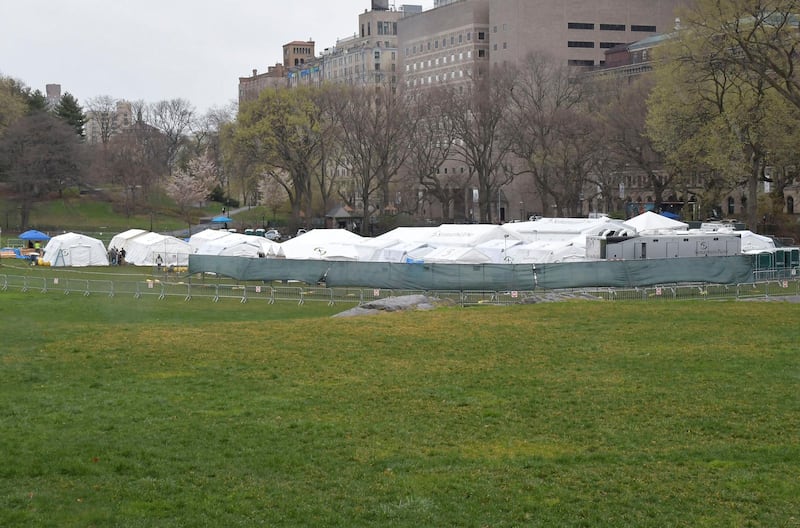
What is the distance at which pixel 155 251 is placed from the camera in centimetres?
6475

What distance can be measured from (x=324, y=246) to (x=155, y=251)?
1287cm

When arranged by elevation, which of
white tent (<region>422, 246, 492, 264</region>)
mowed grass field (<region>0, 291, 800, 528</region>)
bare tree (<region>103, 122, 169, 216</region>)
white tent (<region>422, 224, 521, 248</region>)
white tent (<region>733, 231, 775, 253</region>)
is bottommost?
mowed grass field (<region>0, 291, 800, 528</region>)

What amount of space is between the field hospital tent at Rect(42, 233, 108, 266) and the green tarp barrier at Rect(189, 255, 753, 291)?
26.0 meters

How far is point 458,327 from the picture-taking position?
89.9 feet

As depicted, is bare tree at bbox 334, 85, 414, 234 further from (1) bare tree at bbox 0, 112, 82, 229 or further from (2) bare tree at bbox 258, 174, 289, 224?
(1) bare tree at bbox 0, 112, 82, 229

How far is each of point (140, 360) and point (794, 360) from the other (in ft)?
47.9

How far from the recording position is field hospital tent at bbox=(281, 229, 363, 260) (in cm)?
5627

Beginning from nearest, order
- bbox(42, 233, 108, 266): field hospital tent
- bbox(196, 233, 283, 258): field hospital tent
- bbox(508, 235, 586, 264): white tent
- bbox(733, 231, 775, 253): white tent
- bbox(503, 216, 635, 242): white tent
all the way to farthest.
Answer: bbox(508, 235, 586, 264): white tent → bbox(733, 231, 775, 253): white tent → bbox(503, 216, 635, 242): white tent → bbox(196, 233, 283, 258): field hospital tent → bbox(42, 233, 108, 266): field hospital tent

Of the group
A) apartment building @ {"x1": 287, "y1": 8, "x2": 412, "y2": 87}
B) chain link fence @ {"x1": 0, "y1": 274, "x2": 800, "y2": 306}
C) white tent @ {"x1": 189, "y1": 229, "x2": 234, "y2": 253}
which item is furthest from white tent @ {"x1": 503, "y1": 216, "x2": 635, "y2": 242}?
apartment building @ {"x1": 287, "y1": 8, "x2": 412, "y2": 87}

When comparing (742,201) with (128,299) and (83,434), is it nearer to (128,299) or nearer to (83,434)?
(128,299)

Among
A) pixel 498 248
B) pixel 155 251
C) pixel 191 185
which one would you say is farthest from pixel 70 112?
pixel 498 248

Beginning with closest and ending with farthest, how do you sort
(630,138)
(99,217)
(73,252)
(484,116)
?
(73,252) < (630,138) < (484,116) < (99,217)

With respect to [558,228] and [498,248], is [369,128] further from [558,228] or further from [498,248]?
[498,248]

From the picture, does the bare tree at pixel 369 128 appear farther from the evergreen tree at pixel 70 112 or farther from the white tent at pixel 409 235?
the evergreen tree at pixel 70 112
